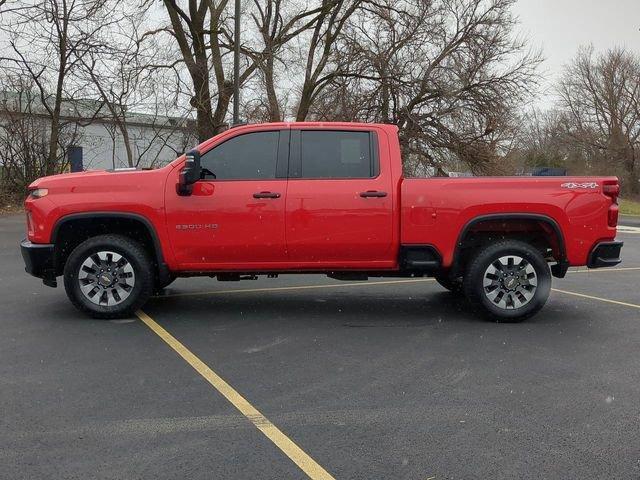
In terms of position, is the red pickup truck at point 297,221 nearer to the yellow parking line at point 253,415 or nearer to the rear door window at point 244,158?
the rear door window at point 244,158

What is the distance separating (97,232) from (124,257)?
1.99ft

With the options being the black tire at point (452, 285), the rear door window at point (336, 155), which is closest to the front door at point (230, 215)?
the rear door window at point (336, 155)

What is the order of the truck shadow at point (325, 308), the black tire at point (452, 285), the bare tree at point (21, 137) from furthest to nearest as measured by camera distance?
the bare tree at point (21, 137), the black tire at point (452, 285), the truck shadow at point (325, 308)

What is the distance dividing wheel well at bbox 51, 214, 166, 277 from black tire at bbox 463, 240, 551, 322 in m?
3.14

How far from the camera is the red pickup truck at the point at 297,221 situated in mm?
5996

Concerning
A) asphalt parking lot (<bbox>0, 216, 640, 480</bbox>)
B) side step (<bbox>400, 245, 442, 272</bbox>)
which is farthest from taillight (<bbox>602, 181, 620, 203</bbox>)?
side step (<bbox>400, 245, 442, 272</bbox>)

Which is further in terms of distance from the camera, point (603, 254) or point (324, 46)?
point (324, 46)

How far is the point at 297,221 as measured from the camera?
19.8 feet

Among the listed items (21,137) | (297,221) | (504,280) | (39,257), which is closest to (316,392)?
(297,221)

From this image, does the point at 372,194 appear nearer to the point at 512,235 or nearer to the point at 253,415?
the point at 512,235

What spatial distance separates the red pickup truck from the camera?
6.00 metres

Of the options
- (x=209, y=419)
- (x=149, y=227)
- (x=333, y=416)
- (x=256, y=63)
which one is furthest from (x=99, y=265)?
(x=256, y=63)

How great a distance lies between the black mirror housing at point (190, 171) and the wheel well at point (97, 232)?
0.58 metres

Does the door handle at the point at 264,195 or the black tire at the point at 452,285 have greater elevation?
the door handle at the point at 264,195
